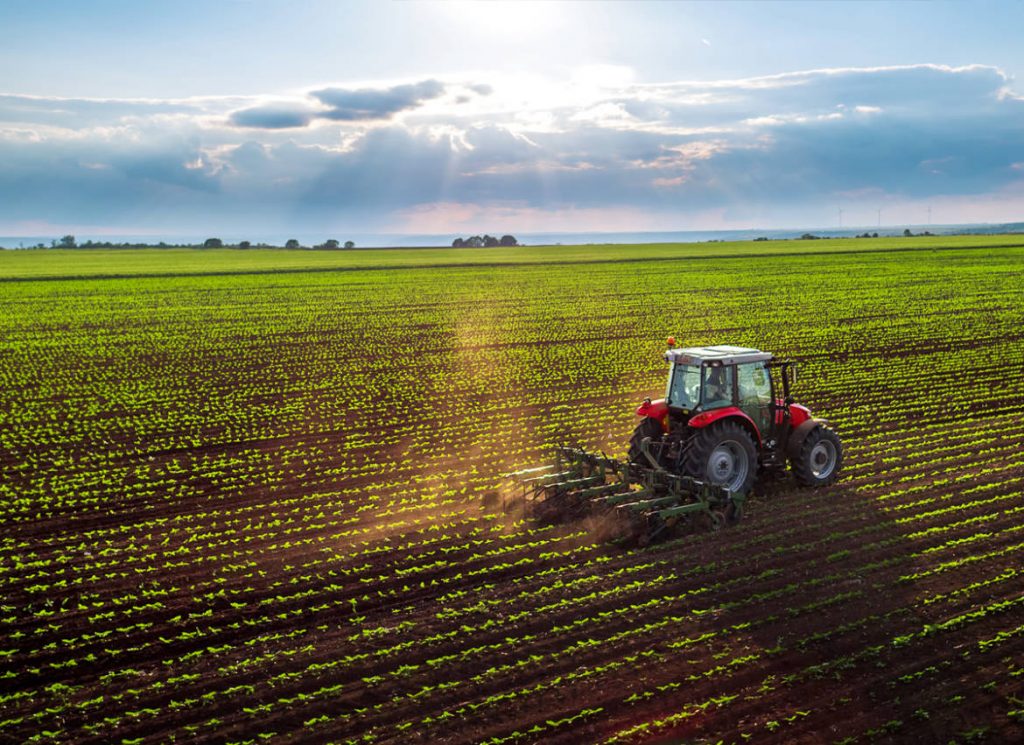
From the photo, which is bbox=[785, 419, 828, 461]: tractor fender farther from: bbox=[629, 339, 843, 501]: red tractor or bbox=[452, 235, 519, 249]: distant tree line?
bbox=[452, 235, 519, 249]: distant tree line

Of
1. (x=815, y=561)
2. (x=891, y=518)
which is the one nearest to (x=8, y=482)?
(x=815, y=561)

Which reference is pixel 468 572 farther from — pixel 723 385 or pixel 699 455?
pixel 723 385

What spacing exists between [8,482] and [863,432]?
57.2 ft

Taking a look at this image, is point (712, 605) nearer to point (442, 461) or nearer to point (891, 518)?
point (891, 518)

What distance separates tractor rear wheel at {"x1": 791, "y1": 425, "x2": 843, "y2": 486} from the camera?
14758 millimetres

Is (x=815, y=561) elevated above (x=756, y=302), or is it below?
below

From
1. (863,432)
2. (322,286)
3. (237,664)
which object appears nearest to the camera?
(237,664)

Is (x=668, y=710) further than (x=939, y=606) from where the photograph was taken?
No

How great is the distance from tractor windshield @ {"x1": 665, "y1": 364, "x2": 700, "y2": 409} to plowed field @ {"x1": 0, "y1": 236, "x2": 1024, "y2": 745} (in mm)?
2046

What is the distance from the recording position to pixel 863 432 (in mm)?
19250

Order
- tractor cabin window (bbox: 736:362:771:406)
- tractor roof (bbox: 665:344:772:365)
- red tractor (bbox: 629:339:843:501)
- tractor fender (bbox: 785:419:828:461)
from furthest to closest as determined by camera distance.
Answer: tractor fender (bbox: 785:419:828:461)
tractor cabin window (bbox: 736:362:771:406)
tractor roof (bbox: 665:344:772:365)
red tractor (bbox: 629:339:843:501)

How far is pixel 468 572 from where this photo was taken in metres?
12.0

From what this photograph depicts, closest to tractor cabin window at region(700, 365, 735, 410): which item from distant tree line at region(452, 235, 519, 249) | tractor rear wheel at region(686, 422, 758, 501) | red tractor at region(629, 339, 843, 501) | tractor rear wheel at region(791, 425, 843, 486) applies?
red tractor at region(629, 339, 843, 501)

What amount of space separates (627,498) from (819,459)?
409 centimetres
